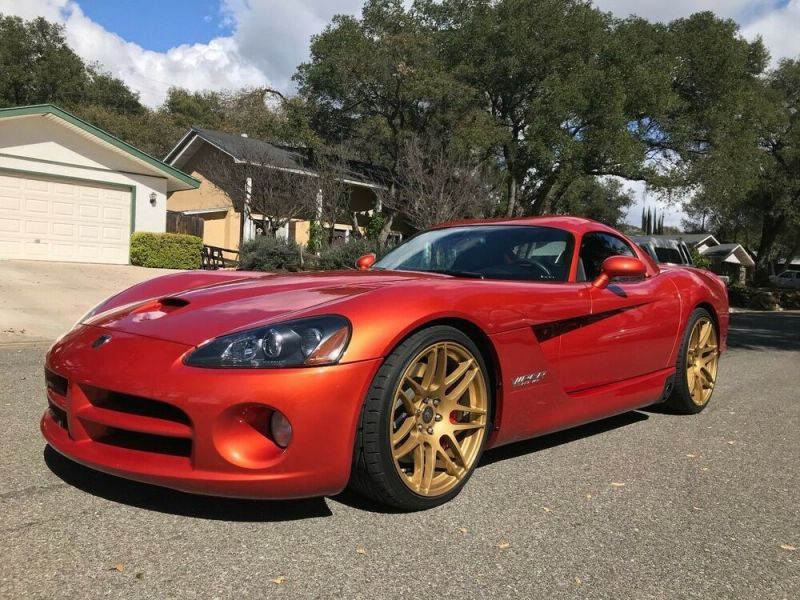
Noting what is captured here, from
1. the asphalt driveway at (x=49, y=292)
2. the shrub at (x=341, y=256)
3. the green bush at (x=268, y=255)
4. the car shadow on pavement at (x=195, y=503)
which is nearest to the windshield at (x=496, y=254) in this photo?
the car shadow on pavement at (x=195, y=503)

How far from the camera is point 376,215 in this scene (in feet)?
88.1

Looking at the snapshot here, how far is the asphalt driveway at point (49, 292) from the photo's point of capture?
894 cm

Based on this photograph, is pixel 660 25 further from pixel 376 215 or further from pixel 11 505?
pixel 11 505

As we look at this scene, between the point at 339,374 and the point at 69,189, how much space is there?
55.8 feet

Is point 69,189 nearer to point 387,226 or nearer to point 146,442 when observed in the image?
point 387,226

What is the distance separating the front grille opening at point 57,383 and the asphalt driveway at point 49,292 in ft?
18.9

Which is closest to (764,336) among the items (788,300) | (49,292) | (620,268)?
(620,268)

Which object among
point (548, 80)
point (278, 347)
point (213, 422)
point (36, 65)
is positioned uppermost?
point (36, 65)

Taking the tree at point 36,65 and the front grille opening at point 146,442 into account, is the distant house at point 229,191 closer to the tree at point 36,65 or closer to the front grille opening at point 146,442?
the front grille opening at point 146,442

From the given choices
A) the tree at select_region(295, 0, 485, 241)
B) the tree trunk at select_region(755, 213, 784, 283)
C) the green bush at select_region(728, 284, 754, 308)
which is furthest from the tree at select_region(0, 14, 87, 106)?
the tree trunk at select_region(755, 213, 784, 283)

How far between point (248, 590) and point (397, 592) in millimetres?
490

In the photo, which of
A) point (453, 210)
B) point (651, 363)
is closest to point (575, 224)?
point (651, 363)

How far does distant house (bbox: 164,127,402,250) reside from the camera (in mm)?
23109

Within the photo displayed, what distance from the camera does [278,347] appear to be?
2557 mm
